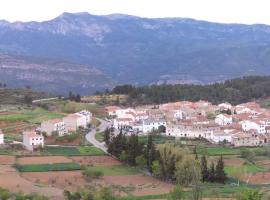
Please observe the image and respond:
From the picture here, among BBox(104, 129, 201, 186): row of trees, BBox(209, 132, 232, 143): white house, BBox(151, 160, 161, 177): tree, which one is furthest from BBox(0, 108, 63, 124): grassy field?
BBox(151, 160, 161, 177): tree

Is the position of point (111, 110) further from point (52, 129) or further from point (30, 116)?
point (52, 129)

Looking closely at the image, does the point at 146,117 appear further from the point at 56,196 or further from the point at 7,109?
the point at 56,196

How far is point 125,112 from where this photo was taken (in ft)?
291

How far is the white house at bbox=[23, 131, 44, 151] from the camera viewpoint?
62562 millimetres

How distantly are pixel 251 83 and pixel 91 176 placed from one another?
3181 inches

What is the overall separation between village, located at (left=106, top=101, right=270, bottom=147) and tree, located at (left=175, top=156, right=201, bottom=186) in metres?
22.6

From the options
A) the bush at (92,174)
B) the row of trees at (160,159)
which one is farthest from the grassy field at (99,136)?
the bush at (92,174)

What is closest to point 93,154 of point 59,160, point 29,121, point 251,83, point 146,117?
point 59,160

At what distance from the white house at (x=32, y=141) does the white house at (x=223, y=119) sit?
28687 millimetres

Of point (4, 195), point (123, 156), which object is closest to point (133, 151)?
point (123, 156)

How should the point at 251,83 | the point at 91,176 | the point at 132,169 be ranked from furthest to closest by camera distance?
the point at 251,83 → the point at 132,169 → the point at 91,176

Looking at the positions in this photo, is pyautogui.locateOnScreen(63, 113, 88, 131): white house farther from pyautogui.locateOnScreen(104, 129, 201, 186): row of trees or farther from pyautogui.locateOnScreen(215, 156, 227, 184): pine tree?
pyautogui.locateOnScreen(215, 156, 227, 184): pine tree

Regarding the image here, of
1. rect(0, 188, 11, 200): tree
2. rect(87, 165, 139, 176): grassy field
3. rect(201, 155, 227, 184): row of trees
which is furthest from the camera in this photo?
rect(87, 165, 139, 176): grassy field

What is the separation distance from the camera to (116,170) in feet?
176
